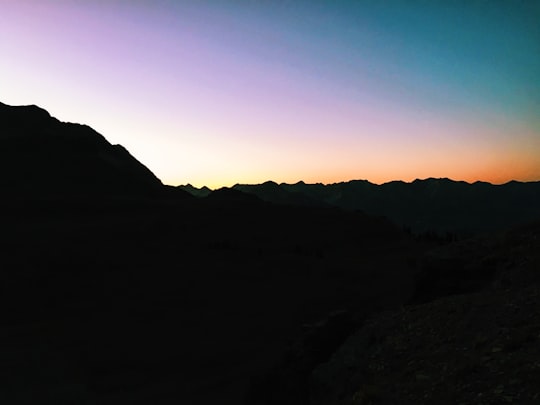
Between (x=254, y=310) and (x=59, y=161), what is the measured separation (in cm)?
7382

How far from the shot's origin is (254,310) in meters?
27.0

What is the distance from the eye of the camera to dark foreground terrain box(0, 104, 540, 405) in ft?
31.3

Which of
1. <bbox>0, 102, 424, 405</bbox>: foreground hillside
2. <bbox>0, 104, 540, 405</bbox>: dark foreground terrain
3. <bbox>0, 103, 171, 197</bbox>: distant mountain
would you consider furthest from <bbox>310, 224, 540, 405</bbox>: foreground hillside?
<bbox>0, 103, 171, 197</bbox>: distant mountain

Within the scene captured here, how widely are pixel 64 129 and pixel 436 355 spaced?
113723 mm

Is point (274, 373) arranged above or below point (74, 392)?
above

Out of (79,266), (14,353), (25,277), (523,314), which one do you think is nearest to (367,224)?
(79,266)

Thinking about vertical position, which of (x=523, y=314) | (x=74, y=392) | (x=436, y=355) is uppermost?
(x=523, y=314)

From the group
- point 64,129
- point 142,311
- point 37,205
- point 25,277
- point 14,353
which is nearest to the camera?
point 14,353

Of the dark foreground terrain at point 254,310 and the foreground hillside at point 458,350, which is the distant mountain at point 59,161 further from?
the foreground hillside at point 458,350

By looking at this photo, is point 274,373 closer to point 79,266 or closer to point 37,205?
point 79,266

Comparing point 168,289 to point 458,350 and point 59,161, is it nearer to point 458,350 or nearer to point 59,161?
point 458,350

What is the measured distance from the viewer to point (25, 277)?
103ft

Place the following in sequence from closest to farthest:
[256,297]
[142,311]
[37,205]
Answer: [142,311] → [256,297] → [37,205]

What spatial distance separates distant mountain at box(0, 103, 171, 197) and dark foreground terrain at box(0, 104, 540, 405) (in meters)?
16.1
